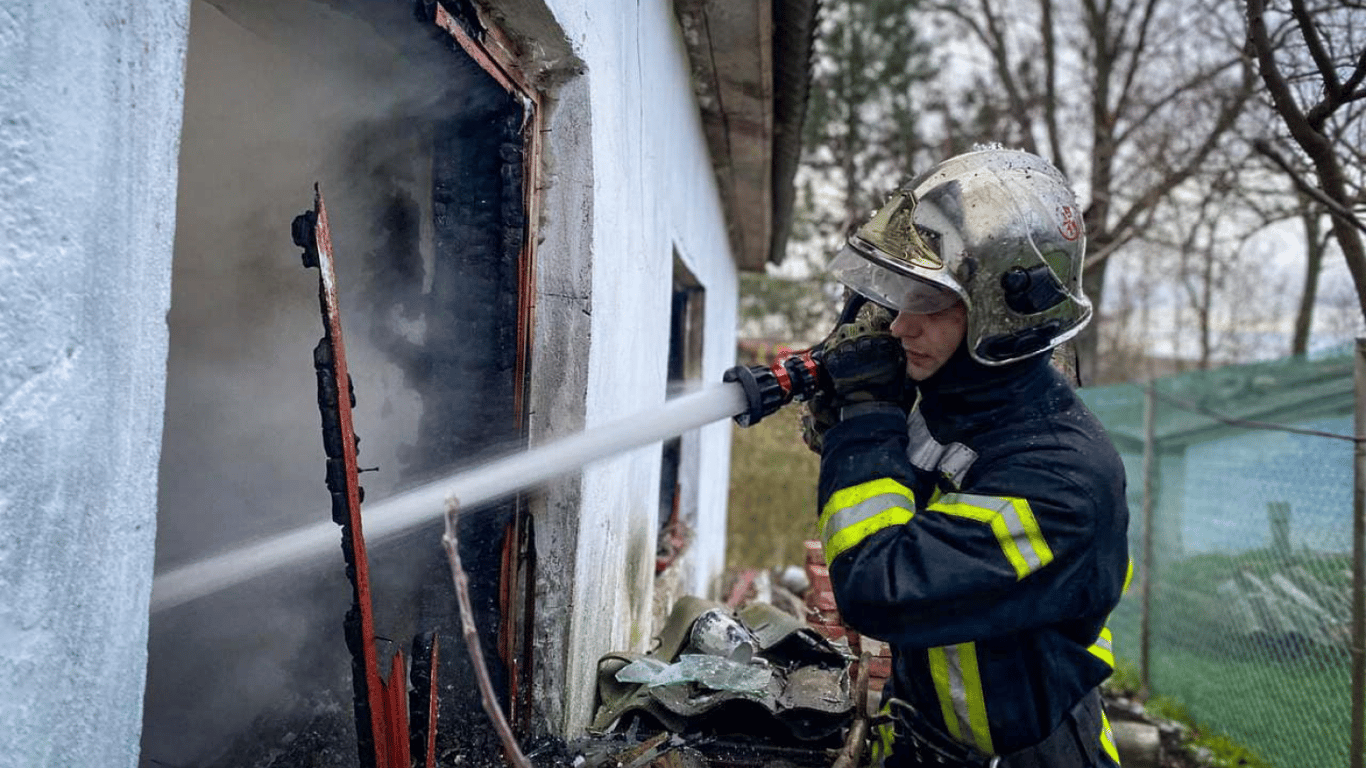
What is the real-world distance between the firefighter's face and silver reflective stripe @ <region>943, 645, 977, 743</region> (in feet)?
2.02

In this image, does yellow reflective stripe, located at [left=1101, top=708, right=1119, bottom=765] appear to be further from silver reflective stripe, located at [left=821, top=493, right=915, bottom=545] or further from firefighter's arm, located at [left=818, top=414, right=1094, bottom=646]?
silver reflective stripe, located at [left=821, top=493, right=915, bottom=545]

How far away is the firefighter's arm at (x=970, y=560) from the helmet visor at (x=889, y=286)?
1.37 ft

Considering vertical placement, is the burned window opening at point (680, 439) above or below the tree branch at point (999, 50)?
below

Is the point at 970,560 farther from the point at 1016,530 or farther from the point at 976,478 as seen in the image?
the point at 976,478

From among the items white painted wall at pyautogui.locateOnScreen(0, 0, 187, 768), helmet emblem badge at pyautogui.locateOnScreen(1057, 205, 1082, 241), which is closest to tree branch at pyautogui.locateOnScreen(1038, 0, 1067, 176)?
helmet emblem badge at pyautogui.locateOnScreen(1057, 205, 1082, 241)

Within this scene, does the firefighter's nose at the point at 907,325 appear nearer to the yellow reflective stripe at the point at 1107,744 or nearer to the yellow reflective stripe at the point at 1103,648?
the yellow reflective stripe at the point at 1103,648

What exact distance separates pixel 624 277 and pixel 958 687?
167 centimetres

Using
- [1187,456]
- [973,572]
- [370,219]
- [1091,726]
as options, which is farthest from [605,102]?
[1187,456]

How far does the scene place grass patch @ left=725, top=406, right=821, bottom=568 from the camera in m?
13.8

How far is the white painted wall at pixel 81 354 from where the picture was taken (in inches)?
36.0

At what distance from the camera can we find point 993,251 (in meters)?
2.01

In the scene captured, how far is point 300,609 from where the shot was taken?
2.72 meters

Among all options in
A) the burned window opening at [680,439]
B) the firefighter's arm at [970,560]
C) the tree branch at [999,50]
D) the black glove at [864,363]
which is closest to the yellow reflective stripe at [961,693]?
the firefighter's arm at [970,560]

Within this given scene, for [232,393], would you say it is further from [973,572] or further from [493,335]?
[973,572]
